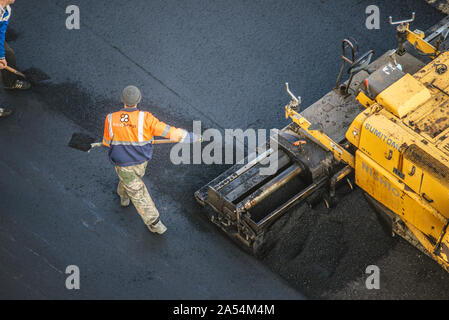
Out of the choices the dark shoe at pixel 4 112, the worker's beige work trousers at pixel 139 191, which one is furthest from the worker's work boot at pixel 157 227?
the dark shoe at pixel 4 112

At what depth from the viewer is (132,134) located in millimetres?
6527

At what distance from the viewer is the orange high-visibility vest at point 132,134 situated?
6.50 m

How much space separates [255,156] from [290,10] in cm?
325

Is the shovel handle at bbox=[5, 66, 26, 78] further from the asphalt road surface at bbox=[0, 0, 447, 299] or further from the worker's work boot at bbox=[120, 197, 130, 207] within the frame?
the worker's work boot at bbox=[120, 197, 130, 207]

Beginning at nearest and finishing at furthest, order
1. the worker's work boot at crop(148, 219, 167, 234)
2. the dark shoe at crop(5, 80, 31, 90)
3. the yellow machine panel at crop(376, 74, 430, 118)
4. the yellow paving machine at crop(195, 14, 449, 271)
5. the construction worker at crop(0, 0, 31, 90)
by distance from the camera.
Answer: the yellow paving machine at crop(195, 14, 449, 271), the yellow machine panel at crop(376, 74, 430, 118), the worker's work boot at crop(148, 219, 167, 234), the construction worker at crop(0, 0, 31, 90), the dark shoe at crop(5, 80, 31, 90)

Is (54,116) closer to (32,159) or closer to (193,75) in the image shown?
(32,159)

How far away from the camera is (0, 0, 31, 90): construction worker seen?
314 inches

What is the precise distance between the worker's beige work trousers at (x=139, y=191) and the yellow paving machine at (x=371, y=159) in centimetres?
64

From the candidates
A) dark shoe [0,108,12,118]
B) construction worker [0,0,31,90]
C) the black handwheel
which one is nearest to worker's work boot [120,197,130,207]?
dark shoe [0,108,12,118]

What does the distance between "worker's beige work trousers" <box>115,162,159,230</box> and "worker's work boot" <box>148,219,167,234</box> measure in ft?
0.07

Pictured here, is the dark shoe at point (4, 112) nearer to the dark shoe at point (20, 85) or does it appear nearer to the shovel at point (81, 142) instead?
the dark shoe at point (20, 85)

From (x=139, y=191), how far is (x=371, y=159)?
2.57 m

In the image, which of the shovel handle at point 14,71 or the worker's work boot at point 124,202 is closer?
the worker's work boot at point 124,202
